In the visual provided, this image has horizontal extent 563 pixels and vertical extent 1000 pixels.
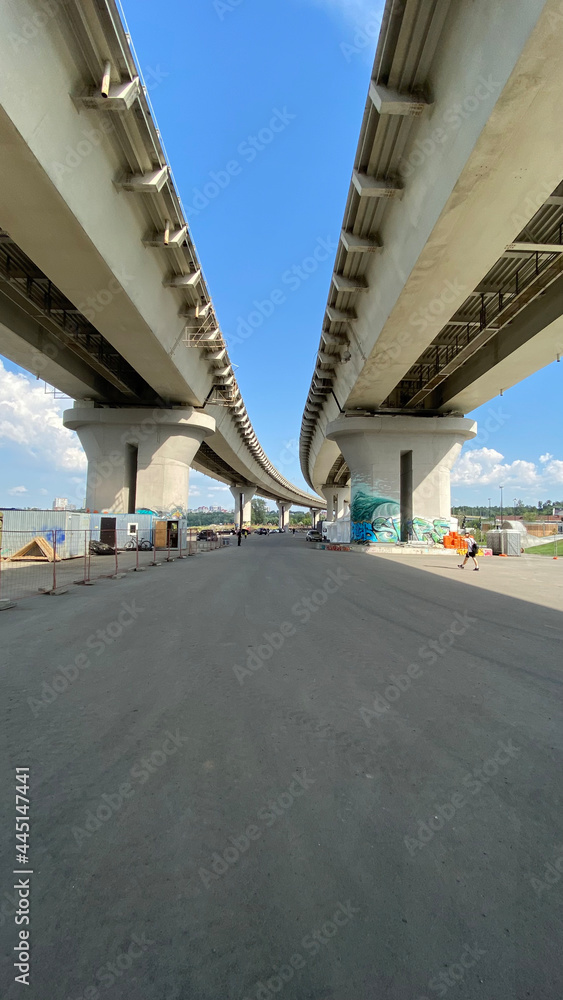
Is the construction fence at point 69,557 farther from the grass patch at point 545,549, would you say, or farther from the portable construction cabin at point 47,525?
the grass patch at point 545,549

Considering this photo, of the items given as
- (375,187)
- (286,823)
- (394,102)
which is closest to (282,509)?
(375,187)

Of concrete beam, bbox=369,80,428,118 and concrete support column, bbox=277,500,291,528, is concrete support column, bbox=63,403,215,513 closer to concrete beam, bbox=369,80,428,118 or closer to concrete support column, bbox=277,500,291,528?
concrete beam, bbox=369,80,428,118

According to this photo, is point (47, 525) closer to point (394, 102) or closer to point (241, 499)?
point (394, 102)

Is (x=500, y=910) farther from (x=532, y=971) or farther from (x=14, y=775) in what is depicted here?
(x=14, y=775)

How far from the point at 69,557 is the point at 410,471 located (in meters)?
19.9

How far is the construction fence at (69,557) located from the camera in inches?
500

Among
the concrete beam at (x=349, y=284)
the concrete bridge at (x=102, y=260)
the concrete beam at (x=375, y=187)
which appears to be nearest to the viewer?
the concrete bridge at (x=102, y=260)

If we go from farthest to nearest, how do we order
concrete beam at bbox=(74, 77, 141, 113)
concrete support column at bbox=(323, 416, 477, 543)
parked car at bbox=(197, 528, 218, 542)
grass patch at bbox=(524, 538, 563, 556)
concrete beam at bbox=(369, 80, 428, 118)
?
parked car at bbox=(197, 528, 218, 542)
grass patch at bbox=(524, 538, 563, 556)
concrete support column at bbox=(323, 416, 477, 543)
concrete beam at bbox=(74, 77, 141, 113)
concrete beam at bbox=(369, 80, 428, 118)

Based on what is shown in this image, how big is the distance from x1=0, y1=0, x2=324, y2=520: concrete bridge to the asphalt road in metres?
9.70

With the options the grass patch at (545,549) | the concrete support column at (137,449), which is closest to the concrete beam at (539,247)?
the concrete support column at (137,449)

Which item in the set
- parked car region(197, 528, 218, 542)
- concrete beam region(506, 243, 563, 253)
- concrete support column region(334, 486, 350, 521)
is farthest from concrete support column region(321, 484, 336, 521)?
concrete beam region(506, 243, 563, 253)

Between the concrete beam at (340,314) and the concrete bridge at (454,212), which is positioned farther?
the concrete beam at (340,314)

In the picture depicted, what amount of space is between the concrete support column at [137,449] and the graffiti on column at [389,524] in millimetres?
11537

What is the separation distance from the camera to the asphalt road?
5.84 ft
